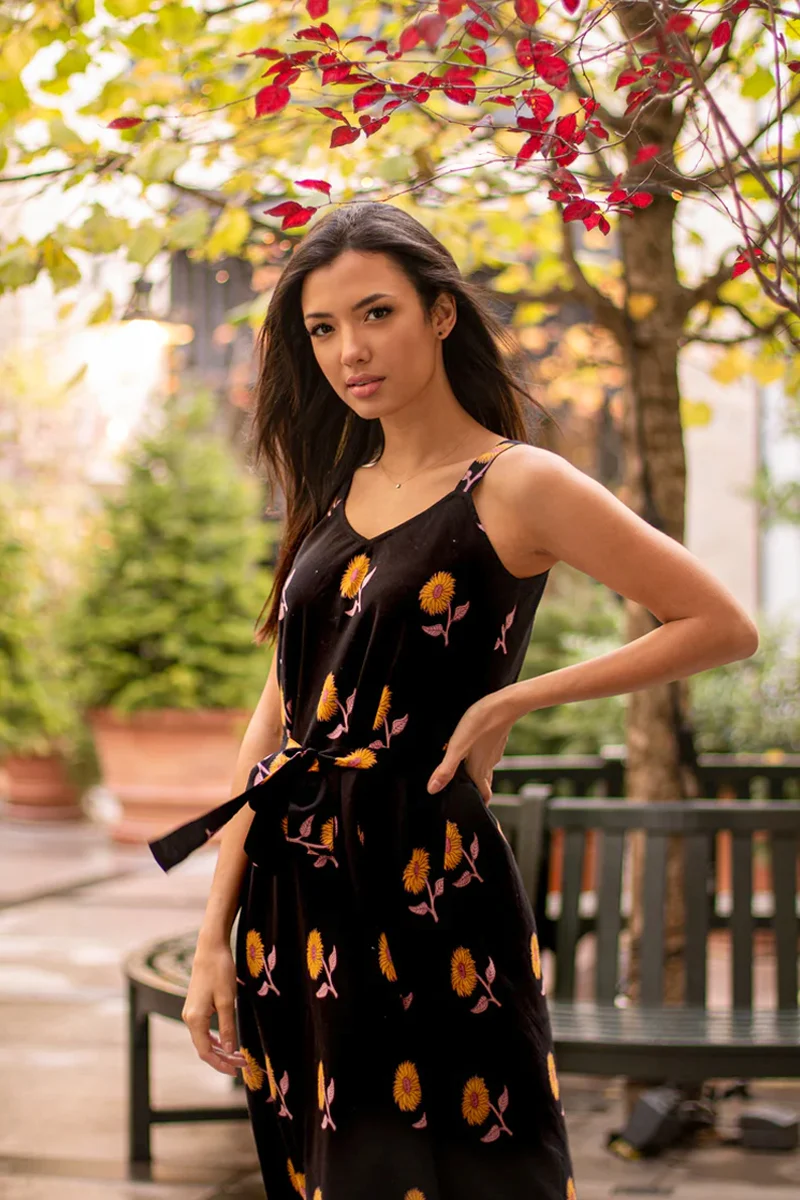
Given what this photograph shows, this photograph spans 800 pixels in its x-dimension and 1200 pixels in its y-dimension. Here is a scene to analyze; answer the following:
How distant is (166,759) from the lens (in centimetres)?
943

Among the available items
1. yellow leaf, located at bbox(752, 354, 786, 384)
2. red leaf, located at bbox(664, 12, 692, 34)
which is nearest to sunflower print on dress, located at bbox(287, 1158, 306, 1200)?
red leaf, located at bbox(664, 12, 692, 34)

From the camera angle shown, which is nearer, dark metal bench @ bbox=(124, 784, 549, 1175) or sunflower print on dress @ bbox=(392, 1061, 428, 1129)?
sunflower print on dress @ bbox=(392, 1061, 428, 1129)

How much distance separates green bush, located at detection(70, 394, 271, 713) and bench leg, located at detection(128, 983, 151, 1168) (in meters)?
5.24

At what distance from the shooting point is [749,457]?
36.6 feet

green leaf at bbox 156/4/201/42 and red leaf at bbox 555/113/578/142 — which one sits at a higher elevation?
green leaf at bbox 156/4/201/42

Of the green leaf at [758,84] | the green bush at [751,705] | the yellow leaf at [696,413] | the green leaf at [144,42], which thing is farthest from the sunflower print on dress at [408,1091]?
the green bush at [751,705]

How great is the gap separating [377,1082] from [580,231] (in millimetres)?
10429

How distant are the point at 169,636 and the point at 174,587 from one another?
0.34 metres

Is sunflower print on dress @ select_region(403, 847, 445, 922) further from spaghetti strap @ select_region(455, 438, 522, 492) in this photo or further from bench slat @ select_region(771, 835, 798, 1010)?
bench slat @ select_region(771, 835, 798, 1010)

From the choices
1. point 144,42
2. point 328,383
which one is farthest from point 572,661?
point 328,383

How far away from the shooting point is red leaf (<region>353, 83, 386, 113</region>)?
5.93 feet

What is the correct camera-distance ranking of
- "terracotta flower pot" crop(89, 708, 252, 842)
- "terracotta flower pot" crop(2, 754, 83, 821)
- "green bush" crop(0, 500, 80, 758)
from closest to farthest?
"terracotta flower pot" crop(89, 708, 252, 842) < "green bush" crop(0, 500, 80, 758) < "terracotta flower pot" crop(2, 754, 83, 821)

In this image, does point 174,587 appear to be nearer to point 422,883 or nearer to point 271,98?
point 271,98

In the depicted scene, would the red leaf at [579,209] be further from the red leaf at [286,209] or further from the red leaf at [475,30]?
the red leaf at [286,209]
